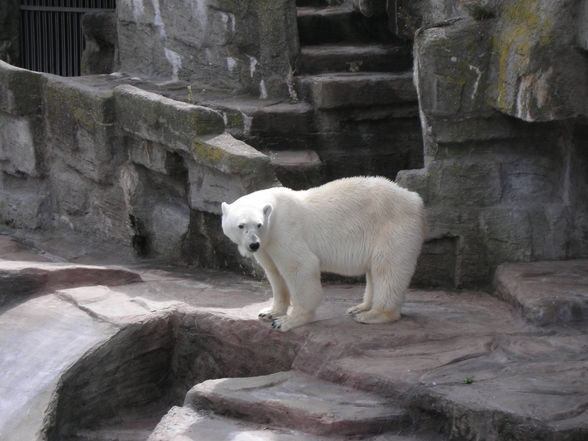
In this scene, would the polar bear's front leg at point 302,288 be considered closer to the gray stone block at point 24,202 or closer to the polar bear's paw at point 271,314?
the polar bear's paw at point 271,314

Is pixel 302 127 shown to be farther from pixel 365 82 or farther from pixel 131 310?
pixel 131 310

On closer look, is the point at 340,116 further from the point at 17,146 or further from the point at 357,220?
the point at 17,146

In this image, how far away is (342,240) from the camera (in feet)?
21.3

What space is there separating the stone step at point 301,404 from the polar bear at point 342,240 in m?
0.59

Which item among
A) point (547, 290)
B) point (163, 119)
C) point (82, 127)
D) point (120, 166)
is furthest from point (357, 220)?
point (82, 127)

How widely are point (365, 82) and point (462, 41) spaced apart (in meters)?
2.16

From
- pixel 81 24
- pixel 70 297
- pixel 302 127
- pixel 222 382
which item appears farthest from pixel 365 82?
pixel 81 24

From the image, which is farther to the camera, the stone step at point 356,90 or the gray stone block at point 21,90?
the gray stone block at point 21,90

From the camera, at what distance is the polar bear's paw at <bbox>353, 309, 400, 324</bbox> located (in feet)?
21.4

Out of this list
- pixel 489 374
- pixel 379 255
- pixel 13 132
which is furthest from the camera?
pixel 13 132

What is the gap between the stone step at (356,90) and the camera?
9102 millimetres

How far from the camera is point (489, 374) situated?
5750 mm

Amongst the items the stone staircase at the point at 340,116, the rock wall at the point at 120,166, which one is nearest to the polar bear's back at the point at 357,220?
the rock wall at the point at 120,166

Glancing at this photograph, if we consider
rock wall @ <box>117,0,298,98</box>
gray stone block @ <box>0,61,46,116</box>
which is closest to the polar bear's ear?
rock wall @ <box>117,0,298,98</box>
